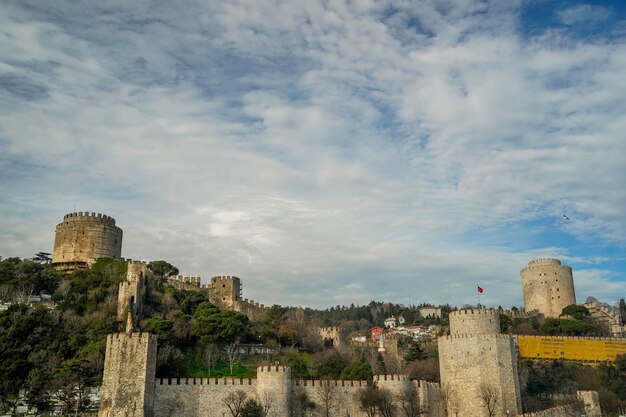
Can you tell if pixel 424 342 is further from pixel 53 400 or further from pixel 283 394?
pixel 53 400

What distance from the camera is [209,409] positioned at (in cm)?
3497

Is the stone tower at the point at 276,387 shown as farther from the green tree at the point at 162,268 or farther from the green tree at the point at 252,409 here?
the green tree at the point at 162,268

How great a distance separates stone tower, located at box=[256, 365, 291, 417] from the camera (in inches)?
1405

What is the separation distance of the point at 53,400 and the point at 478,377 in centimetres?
2433

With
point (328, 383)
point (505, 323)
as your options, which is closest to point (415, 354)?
point (505, 323)

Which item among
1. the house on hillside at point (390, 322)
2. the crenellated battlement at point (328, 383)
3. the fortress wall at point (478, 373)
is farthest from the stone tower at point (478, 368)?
the house on hillside at point (390, 322)

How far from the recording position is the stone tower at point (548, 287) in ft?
244

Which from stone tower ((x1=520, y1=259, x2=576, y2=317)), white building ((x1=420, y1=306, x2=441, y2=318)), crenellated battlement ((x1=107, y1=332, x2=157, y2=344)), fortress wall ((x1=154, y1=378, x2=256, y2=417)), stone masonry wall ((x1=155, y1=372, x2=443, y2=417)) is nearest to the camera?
crenellated battlement ((x1=107, y1=332, x2=157, y2=344))

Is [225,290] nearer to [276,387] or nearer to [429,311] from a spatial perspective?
[276,387]

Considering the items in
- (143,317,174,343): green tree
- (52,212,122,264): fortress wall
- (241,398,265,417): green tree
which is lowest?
(241,398,265,417): green tree

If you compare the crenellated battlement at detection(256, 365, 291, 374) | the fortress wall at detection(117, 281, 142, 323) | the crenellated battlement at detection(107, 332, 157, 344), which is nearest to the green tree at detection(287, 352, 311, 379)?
the crenellated battlement at detection(256, 365, 291, 374)

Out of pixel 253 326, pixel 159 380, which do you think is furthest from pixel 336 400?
pixel 253 326

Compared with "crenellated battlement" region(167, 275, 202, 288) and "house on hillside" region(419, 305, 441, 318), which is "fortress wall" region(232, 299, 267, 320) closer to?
"crenellated battlement" region(167, 275, 202, 288)

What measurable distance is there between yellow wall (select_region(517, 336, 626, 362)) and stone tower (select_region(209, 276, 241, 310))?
25.2m
